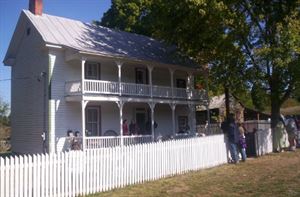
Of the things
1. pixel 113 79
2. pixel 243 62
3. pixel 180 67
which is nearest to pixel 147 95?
pixel 113 79

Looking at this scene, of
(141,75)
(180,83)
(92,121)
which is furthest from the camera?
(180,83)

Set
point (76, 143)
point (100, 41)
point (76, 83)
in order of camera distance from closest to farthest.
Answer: point (76, 143) < point (76, 83) < point (100, 41)

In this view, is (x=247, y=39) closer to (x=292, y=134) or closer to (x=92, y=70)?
(x=292, y=134)

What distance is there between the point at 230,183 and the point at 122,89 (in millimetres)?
13414

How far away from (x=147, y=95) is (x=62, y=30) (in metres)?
6.61

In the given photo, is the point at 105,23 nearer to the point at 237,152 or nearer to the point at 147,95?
the point at 147,95

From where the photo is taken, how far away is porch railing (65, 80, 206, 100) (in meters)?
23.2

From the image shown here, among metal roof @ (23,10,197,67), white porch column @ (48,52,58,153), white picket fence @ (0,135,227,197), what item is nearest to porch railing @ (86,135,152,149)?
white porch column @ (48,52,58,153)

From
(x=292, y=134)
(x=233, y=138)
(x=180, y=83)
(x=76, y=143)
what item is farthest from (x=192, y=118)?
(x=233, y=138)

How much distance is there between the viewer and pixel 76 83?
23594 millimetres

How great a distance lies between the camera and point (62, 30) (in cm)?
2533

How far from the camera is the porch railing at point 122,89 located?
2317 cm

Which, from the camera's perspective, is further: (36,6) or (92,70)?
(92,70)

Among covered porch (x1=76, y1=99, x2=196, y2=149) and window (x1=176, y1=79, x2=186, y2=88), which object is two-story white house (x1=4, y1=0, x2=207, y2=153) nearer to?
covered porch (x1=76, y1=99, x2=196, y2=149)
